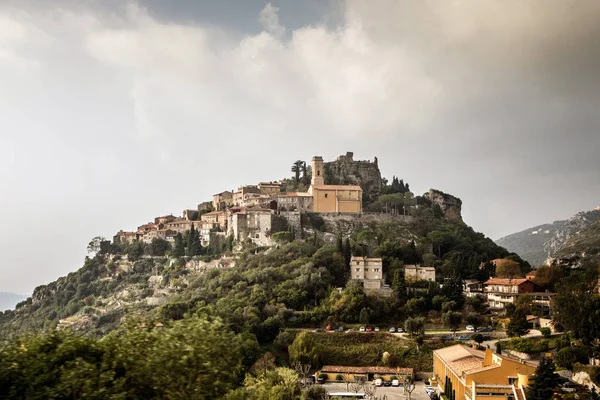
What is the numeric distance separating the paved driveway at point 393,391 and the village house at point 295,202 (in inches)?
1347

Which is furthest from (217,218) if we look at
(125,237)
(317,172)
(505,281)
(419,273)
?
(505,281)

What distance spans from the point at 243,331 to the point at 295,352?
4.40 m

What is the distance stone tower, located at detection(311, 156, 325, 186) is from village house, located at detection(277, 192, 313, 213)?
483cm

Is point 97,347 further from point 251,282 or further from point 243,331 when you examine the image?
point 251,282

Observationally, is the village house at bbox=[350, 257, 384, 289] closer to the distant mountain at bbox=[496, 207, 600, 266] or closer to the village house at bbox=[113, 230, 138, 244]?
the village house at bbox=[113, 230, 138, 244]

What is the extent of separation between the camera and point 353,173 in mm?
80562

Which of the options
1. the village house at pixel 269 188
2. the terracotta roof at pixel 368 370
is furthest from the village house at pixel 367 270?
the village house at pixel 269 188

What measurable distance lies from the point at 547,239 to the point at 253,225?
456ft

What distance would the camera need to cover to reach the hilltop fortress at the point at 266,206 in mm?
64750

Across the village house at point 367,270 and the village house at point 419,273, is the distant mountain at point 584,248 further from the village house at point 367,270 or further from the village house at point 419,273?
the village house at point 367,270

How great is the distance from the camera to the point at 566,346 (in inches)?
1325

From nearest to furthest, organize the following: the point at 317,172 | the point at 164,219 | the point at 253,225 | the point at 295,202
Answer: the point at 253,225
the point at 295,202
the point at 317,172
the point at 164,219

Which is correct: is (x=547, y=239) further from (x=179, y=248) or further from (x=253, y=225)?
(x=179, y=248)

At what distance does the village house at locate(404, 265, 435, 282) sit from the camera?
52394 mm
